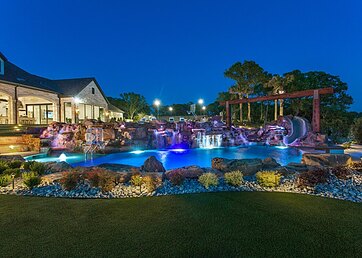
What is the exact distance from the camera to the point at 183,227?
3119 millimetres

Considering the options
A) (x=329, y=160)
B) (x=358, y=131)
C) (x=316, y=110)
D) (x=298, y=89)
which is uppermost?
(x=298, y=89)

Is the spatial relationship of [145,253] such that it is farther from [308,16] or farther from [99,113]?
[308,16]

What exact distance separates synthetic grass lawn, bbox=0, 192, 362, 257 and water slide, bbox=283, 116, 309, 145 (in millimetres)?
13587

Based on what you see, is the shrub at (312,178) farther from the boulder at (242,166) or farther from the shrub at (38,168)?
the shrub at (38,168)

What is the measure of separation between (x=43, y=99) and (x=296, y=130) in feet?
77.4

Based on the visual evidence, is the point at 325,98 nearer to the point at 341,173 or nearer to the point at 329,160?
the point at 329,160

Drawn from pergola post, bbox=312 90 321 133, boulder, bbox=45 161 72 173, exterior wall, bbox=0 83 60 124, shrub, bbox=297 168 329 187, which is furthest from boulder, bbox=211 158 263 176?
exterior wall, bbox=0 83 60 124

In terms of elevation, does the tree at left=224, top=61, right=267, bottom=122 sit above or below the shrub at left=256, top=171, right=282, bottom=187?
above

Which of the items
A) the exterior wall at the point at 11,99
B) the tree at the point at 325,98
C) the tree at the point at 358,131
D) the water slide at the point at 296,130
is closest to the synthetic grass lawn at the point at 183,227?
the tree at the point at 358,131

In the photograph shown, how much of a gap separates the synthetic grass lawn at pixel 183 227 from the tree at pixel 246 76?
3024 centimetres

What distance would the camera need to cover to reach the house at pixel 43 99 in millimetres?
17859

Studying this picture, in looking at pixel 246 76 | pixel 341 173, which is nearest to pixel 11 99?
pixel 341 173

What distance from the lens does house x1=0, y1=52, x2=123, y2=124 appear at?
17859 mm

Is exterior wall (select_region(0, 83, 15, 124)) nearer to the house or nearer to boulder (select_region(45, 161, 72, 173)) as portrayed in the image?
the house
